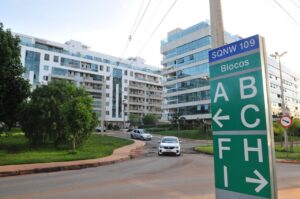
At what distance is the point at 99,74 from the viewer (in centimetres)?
8212

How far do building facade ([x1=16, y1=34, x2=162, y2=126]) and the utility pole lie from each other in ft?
201

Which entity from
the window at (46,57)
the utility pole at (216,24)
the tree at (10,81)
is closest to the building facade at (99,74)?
the window at (46,57)

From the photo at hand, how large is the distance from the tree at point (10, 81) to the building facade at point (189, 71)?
3993 cm

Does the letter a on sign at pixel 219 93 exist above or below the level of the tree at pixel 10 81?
below

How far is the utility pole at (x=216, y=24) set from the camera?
3555 mm

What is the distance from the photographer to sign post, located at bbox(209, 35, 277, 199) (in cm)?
248

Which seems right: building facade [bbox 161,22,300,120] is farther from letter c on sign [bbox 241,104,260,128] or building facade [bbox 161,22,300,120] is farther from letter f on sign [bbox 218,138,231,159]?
letter c on sign [bbox 241,104,260,128]

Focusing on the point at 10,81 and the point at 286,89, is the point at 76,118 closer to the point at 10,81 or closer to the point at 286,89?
the point at 10,81

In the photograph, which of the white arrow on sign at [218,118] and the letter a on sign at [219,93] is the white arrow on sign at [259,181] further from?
the letter a on sign at [219,93]

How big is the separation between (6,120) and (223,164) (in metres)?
24.0

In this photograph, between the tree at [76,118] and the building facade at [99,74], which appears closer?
the tree at [76,118]

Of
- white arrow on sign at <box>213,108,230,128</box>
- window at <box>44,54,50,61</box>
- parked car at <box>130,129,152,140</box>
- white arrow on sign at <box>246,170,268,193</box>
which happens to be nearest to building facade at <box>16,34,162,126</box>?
window at <box>44,54,50,61</box>

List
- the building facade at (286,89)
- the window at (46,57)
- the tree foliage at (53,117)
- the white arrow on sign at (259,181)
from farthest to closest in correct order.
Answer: the building facade at (286,89) < the window at (46,57) < the tree foliage at (53,117) < the white arrow on sign at (259,181)

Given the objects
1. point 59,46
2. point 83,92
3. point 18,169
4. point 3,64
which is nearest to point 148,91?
point 59,46
